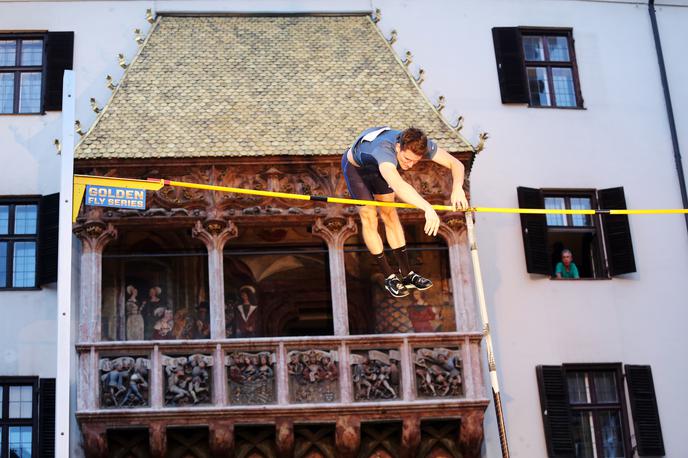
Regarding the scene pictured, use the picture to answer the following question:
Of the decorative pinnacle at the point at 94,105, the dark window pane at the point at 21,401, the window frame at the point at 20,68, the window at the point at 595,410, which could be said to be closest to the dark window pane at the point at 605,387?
the window at the point at 595,410

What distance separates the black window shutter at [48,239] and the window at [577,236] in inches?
268

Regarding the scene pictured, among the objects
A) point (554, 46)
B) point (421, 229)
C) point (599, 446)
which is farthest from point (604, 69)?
point (599, 446)

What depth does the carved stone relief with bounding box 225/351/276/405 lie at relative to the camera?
62.0 ft

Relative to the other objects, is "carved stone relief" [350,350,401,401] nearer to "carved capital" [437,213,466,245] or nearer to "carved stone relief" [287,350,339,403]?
"carved stone relief" [287,350,339,403]

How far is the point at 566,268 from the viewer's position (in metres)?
21.3

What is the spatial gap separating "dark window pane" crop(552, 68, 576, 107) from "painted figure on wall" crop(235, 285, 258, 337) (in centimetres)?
576

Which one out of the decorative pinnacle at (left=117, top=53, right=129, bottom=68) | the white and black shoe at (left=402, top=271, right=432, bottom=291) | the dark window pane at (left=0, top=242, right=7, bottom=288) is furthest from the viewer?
the decorative pinnacle at (left=117, top=53, right=129, bottom=68)

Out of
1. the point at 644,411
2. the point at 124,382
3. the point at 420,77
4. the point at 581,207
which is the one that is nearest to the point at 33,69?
the point at 124,382

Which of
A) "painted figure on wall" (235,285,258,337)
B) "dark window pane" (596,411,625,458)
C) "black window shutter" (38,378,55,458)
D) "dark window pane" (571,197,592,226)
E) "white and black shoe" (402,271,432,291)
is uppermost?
"dark window pane" (571,197,592,226)

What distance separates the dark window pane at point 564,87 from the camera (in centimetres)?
2264

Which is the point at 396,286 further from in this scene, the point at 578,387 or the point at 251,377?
the point at 578,387

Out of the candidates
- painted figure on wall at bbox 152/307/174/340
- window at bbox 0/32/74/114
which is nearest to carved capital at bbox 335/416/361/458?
painted figure on wall at bbox 152/307/174/340

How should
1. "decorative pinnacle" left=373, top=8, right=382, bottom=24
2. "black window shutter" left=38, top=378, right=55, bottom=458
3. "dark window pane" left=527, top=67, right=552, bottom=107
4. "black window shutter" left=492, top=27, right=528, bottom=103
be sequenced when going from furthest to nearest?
"decorative pinnacle" left=373, top=8, right=382, bottom=24 < "dark window pane" left=527, top=67, right=552, bottom=107 < "black window shutter" left=492, top=27, right=528, bottom=103 < "black window shutter" left=38, top=378, right=55, bottom=458

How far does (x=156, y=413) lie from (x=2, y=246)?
3811mm
